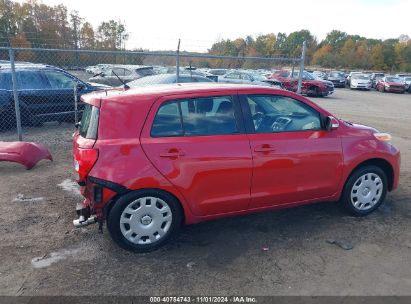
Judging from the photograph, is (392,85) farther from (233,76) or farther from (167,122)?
(167,122)

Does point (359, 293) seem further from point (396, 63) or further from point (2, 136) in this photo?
point (396, 63)

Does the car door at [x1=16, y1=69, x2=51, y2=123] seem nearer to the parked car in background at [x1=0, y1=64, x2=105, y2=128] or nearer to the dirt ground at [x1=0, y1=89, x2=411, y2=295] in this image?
the parked car in background at [x1=0, y1=64, x2=105, y2=128]

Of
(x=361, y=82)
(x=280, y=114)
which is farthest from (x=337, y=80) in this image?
(x=280, y=114)

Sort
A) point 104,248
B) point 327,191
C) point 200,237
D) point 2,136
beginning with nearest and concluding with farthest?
point 104,248 < point 200,237 < point 327,191 < point 2,136

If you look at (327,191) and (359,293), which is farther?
(327,191)

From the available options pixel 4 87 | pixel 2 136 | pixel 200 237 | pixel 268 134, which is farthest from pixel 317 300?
pixel 4 87

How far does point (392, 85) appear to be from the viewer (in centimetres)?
2748

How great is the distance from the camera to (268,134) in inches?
146

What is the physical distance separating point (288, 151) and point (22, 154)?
4470 mm

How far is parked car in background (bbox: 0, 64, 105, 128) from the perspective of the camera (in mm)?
8530

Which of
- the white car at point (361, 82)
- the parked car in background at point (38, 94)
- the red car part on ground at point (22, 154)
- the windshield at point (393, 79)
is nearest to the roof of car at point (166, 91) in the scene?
the red car part on ground at point (22, 154)

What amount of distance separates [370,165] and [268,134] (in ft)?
5.03

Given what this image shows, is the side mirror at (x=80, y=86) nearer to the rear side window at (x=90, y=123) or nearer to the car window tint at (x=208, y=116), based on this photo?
the rear side window at (x=90, y=123)

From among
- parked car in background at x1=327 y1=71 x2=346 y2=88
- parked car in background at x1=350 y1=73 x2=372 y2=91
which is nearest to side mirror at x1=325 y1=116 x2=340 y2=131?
parked car in background at x1=350 y1=73 x2=372 y2=91
